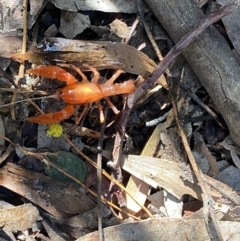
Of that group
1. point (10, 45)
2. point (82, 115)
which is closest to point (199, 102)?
point (82, 115)

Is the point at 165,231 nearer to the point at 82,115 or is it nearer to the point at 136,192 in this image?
the point at 136,192

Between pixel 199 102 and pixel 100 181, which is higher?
pixel 199 102

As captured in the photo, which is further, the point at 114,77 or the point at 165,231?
the point at 114,77

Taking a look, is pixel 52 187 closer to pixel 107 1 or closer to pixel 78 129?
pixel 78 129

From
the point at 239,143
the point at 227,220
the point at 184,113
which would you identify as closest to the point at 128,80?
the point at 184,113

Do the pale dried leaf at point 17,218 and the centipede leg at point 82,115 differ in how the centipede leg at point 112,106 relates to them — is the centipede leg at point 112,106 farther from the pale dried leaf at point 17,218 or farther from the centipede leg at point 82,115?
the pale dried leaf at point 17,218
